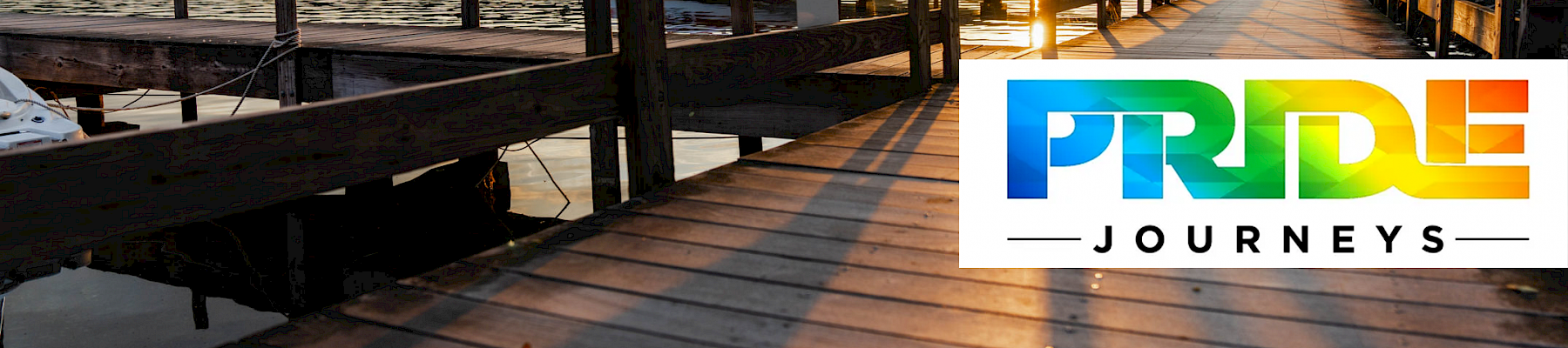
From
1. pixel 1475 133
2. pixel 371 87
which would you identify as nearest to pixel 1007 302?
pixel 1475 133

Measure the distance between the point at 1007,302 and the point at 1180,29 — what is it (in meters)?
9.78

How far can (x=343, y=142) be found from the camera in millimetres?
2730

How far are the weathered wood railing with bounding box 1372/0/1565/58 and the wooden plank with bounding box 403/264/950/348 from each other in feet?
11.0

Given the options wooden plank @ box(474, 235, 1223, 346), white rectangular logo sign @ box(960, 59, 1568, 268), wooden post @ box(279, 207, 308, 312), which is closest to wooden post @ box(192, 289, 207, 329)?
wooden post @ box(279, 207, 308, 312)

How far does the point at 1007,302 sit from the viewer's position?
8.61 ft

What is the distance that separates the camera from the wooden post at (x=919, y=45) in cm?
632

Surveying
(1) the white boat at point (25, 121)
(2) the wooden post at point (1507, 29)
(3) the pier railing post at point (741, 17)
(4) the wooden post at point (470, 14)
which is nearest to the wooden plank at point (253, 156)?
(3) the pier railing post at point (741, 17)

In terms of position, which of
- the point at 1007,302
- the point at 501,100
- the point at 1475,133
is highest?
the point at 501,100

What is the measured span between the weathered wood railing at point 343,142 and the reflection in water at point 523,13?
8997 millimetres

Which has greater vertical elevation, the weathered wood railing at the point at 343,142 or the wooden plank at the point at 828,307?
the weathered wood railing at the point at 343,142

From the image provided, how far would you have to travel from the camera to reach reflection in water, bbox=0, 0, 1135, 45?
17.0 m

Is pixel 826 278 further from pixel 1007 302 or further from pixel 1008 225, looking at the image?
pixel 1008 225

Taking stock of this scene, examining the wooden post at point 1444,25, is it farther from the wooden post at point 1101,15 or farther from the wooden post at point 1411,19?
the wooden post at point 1101,15

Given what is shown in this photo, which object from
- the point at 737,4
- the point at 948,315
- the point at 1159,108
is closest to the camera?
the point at 948,315
